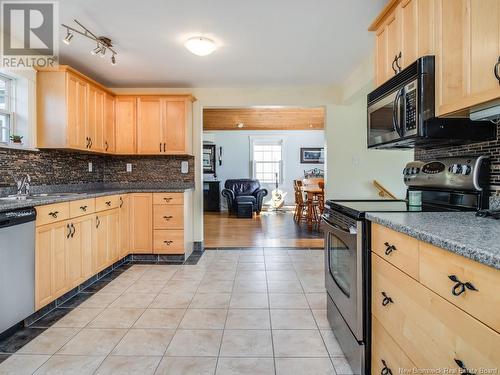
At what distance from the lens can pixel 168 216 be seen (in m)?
3.89

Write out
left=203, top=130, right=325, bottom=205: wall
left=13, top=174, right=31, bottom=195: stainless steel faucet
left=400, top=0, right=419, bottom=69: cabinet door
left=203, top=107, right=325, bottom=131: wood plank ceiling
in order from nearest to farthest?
left=400, top=0, right=419, bottom=69: cabinet door, left=13, top=174, right=31, bottom=195: stainless steel faucet, left=203, top=107, right=325, bottom=131: wood plank ceiling, left=203, top=130, right=325, bottom=205: wall

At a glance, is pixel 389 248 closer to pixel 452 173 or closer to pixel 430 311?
pixel 430 311

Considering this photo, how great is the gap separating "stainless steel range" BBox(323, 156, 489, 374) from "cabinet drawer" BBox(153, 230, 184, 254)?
91.3 inches

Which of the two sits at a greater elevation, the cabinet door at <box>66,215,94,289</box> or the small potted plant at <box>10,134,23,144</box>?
the small potted plant at <box>10,134,23,144</box>

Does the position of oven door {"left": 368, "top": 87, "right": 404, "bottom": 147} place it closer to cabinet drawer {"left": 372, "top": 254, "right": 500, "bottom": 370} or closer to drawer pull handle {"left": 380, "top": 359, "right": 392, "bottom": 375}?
cabinet drawer {"left": 372, "top": 254, "right": 500, "bottom": 370}

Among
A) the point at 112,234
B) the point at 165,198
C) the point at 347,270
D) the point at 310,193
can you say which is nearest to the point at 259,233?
the point at 310,193

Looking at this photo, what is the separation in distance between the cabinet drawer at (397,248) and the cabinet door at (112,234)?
2816 millimetres

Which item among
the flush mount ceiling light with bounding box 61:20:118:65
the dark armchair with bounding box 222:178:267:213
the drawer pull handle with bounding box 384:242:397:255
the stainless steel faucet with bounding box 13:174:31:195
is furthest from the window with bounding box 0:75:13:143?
the dark armchair with bounding box 222:178:267:213

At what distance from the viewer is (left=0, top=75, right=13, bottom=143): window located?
2846 millimetres

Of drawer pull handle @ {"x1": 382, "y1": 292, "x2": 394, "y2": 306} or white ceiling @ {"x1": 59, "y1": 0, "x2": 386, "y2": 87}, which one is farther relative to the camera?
white ceiling @ {"x1": 59, "y1": 0, "x2": 386, "y2": 87}

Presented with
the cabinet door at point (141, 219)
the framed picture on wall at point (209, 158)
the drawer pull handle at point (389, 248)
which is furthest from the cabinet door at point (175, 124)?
the framed picture on wall at point (209, 158)

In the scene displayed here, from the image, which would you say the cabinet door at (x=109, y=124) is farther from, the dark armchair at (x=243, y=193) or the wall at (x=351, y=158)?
the dark armchair at (x=243, y=193)

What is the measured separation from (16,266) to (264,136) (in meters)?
8.27

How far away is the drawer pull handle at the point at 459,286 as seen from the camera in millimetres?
840
